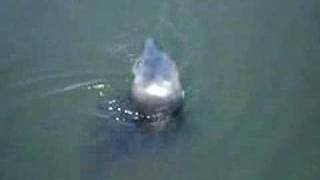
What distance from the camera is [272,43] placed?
242 inches

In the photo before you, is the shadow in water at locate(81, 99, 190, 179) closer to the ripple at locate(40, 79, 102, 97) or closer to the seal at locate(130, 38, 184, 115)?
the seal at locate(130, 38, 184, 115)

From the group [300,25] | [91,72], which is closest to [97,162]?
[91,72]

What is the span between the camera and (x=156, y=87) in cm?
544

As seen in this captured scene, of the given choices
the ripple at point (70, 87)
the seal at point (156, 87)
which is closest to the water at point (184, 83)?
the ripple at point (70, 87)

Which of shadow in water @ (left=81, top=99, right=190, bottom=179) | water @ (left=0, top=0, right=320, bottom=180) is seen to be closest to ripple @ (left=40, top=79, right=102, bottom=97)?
water @ (left=0, top=0, right=320, bottom=180)

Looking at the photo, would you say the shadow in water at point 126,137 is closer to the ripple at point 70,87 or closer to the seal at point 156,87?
the seal at point 156,87

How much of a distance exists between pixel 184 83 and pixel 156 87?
0.37 m

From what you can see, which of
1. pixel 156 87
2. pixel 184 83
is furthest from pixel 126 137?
pixel 184 83

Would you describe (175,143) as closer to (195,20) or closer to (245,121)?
(245,121)

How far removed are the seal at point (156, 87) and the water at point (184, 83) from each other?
0.16 metres

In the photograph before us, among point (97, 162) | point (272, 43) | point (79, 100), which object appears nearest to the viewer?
point (97, 162)

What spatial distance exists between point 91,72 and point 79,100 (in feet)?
0.90

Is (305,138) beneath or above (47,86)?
beneath

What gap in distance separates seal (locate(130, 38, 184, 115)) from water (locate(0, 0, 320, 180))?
0.16 m
